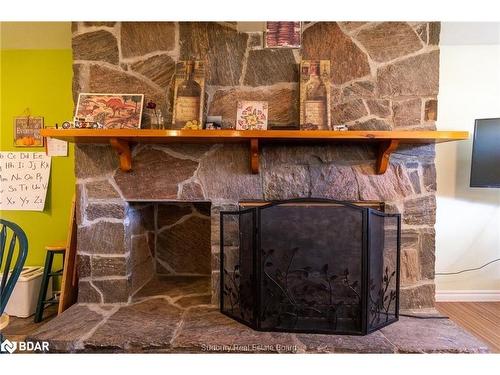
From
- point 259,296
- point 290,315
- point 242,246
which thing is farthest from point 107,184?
point 290,315

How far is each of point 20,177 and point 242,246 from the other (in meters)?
1.88

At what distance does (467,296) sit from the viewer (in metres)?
2.35

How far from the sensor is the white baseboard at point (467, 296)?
2.35 m

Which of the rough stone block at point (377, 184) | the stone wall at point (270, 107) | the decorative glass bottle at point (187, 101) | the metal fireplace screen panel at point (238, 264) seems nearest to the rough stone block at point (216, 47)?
the stone wall at point (270, 107)

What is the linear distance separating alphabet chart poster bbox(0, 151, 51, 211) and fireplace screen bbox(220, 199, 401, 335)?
1737 mm

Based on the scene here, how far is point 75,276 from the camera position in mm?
2133

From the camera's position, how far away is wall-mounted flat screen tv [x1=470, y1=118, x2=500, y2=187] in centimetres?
208

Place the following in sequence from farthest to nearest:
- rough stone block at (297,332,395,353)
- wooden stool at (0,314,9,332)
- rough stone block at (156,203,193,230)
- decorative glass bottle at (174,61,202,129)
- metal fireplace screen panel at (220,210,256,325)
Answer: rough stone block at (156,203,193,230), decorative glass bottle at (174,61,202,129), metal fireplace screen panel at (220,210,256,325), rough stone block at (297,332,395,353), wooden stool at (0,314,9,332)

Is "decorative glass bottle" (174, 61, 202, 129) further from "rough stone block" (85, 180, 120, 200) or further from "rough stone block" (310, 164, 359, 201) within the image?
"rough stone block" (310, 164, 359, 201)

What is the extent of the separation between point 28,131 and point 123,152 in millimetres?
1175

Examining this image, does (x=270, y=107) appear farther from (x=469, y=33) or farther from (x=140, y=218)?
(x=469, y=33)

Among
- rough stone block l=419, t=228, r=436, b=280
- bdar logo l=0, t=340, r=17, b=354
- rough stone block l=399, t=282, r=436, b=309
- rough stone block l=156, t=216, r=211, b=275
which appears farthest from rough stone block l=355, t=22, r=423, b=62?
bdar logo l=0, t=340, r=17, b=354

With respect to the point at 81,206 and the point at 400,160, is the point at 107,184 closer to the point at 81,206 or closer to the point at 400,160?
the point at 81,206

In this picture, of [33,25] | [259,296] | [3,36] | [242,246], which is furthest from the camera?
[3,36]
